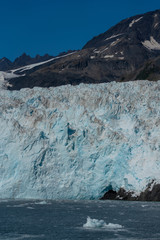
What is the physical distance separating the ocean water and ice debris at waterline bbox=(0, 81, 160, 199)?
1646mm

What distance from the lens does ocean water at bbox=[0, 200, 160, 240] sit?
21.2 meters

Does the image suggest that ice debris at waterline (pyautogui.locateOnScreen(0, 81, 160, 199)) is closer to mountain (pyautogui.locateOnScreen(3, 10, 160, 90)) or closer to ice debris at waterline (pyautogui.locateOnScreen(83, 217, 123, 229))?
ice debris at waterline (pyautogui.locateOnScreen(83, 217, 123, 229))

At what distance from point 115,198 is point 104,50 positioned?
12486 centimetres

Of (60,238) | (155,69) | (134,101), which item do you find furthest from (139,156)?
(155,69)

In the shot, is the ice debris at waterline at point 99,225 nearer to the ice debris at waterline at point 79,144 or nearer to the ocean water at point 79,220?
the ocean water at point 79,220

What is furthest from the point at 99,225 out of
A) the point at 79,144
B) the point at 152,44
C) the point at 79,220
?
the point at 152,44

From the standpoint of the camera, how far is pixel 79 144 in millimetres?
38469

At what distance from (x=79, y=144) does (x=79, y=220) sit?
42.8 feet

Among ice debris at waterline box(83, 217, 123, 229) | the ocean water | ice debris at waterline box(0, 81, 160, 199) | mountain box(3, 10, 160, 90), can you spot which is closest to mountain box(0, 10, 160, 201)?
ice debris at waterline box(0, 81, 160, 199)

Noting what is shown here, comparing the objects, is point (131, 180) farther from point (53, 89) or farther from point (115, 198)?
point (53, 89)

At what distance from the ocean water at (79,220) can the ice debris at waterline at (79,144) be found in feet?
5.40

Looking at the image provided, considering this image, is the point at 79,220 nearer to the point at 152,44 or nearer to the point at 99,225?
the point at 99,225

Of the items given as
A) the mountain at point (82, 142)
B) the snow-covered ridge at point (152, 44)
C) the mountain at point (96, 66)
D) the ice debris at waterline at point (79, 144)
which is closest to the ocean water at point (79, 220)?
the mountain at point (82, 142)

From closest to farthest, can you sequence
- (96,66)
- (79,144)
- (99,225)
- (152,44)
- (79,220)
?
(99,225) → (79,220) → (79,144) → (96,66) → (152,44)
